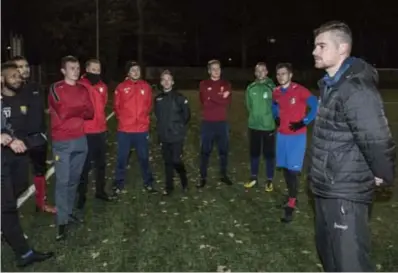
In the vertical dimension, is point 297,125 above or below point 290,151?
above

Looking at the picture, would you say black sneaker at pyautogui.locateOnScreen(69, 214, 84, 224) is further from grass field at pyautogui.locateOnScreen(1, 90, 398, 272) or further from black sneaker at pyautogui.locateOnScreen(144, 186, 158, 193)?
black sneaker at pyautogui.locateOnScreen(144, 186, 158, 193)

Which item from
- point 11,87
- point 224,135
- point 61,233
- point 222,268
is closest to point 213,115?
point 224,135

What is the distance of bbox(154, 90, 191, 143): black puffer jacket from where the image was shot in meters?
8.88

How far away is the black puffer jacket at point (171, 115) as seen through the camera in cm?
888

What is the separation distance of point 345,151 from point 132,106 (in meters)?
5.03

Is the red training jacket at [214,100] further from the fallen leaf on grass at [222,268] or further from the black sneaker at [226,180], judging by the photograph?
the fallen leaf on grass at [222,268]

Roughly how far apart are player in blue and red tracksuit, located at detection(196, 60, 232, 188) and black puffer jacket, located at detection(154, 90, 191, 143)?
694 millimetres

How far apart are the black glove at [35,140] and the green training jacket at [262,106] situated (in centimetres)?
314

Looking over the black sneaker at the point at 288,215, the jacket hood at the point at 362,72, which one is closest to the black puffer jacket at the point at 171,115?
the black sneaker at the point at 288,215

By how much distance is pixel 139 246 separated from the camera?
21.3ft

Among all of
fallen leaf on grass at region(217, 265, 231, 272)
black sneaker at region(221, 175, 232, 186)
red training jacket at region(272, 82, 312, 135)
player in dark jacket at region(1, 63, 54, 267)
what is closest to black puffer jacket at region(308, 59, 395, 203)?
fallen leaf on grass at region(217, 265, 231, 272)

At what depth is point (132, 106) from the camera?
888 cm

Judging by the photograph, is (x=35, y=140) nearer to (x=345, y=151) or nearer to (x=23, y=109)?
(x=23, y=109)

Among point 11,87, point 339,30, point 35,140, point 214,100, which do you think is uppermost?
point 339,30
